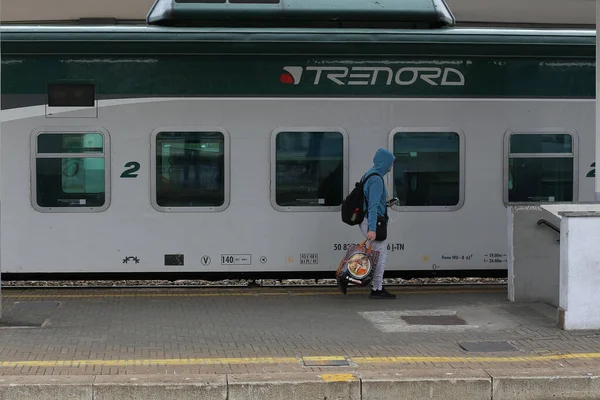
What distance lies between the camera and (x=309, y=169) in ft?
30.8

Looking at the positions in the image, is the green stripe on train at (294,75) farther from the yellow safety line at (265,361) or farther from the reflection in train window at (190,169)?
the yellow safety line at (265,361)

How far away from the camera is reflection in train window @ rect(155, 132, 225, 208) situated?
9258 millimetres

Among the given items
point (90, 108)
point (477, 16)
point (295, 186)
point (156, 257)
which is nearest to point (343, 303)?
point (295, 186)

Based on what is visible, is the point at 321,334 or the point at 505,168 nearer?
the point at 321,334

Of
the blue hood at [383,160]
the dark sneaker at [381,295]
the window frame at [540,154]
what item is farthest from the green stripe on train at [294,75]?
the dark sneaker at [381,295]

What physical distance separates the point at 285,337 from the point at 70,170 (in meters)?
3.46

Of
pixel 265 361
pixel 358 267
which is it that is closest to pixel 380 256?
pixel 358 267

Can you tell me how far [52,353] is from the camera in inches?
259

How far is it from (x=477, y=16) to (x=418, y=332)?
11.3 metres

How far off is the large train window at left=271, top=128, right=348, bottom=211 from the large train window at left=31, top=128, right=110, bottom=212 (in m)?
1.91

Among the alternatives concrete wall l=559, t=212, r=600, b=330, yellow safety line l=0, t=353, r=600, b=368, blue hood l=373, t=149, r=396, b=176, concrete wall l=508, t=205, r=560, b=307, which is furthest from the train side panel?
yellow safety line l=0, t=353, r=600, b=368

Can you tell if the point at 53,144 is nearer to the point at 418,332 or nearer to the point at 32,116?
the point at 32,116

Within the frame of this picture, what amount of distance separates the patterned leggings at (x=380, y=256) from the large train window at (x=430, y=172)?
0.74m

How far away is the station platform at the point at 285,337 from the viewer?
6066 millimetres
